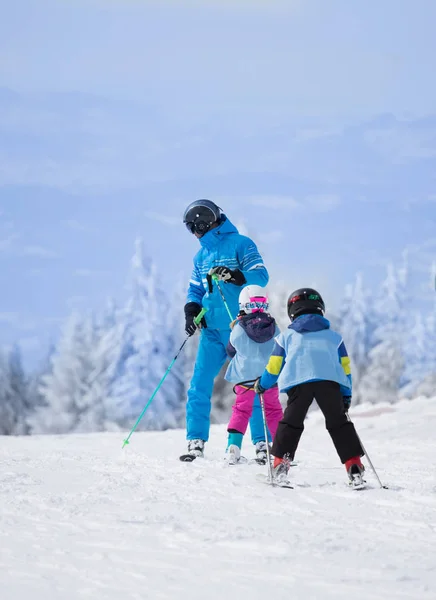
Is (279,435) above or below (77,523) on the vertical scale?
above

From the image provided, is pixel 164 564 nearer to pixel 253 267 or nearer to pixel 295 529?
pixel 295 529

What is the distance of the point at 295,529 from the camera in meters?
4.05

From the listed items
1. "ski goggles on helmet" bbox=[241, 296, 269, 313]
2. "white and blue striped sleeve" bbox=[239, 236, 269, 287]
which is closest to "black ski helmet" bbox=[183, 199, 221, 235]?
"white and blue striped sleeve" bbox=[239, 236, 269, 287]

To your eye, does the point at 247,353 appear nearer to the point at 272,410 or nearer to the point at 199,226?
the point at 272,410

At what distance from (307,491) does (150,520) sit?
5.07ft

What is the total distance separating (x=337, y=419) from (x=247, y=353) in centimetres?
133

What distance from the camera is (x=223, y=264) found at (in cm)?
733

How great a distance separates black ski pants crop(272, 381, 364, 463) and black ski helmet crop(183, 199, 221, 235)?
2.28m

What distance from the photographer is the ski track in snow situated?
120 inches

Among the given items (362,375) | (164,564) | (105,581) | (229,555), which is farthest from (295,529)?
(362,375)

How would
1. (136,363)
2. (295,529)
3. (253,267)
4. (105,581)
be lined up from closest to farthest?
(105,581)
(295,529)
(253,267)
(136,363)

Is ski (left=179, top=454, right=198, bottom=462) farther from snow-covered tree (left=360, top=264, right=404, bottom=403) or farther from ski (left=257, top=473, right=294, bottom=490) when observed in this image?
snow-covered tree (left=360, top=264, right=404, bottom=403)

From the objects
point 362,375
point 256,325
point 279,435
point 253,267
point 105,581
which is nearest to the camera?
point 105,581

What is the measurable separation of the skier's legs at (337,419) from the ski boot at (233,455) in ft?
4.09
